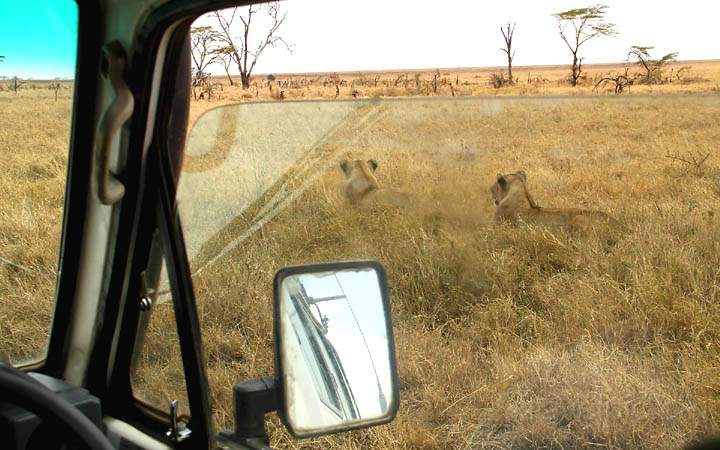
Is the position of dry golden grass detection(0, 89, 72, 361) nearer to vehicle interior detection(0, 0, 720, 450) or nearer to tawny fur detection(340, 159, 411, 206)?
vehicle interior detection(0, 0, 720, 450)

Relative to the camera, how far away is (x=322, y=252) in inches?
70.5

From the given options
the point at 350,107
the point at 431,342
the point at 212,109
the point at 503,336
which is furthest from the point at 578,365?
the point at 212,109

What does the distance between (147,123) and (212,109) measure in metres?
0.16

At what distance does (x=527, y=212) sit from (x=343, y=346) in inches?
49.3

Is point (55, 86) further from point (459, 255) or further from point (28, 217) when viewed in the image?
point (459, 255)

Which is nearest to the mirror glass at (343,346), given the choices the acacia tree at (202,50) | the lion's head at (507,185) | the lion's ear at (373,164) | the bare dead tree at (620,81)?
the bare dead tree at (620,81)

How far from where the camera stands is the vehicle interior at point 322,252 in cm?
134

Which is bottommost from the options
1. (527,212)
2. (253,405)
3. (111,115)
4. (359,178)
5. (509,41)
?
(253,405)

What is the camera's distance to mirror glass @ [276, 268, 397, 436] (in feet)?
4.26

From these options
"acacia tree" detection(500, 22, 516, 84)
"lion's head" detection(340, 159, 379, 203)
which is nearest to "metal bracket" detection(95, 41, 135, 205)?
"lion's head" detection(340, 159, 379, 203)

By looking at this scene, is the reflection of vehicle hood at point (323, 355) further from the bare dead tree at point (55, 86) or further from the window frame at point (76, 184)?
the bare dead tree at point (55, 86)

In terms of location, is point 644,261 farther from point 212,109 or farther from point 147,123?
point 147,123

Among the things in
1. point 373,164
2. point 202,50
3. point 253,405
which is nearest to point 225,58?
point 202,50

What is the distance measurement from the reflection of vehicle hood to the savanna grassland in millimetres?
379
